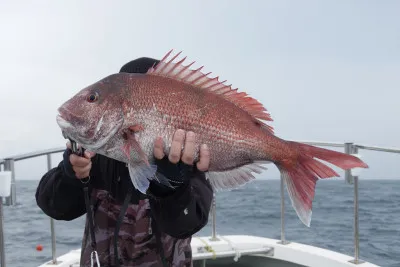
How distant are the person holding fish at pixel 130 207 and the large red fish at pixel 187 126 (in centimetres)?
15

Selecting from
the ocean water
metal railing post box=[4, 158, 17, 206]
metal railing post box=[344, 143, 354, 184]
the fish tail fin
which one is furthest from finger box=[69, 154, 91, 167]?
the ocean water

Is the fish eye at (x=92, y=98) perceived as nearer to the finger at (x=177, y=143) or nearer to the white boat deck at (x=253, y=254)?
the finger at (x=177, y=143)

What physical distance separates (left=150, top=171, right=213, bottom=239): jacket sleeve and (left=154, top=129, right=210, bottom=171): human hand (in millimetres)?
160

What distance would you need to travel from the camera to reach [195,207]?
1833 millimetres

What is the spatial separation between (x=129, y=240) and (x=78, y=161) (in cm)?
54

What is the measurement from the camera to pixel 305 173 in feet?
5.49

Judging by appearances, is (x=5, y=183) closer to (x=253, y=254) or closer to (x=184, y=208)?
(x=184, y=208)

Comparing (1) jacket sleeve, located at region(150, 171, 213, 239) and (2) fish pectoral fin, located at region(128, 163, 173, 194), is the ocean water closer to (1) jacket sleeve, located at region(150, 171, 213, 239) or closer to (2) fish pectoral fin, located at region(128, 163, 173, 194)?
(1) jacket sleeve, located at region(150, 171, 213, 239)

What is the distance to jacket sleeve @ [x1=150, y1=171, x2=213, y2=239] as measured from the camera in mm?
1793

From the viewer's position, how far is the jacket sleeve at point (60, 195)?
1.93 meters

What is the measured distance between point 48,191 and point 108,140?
0.61 metres

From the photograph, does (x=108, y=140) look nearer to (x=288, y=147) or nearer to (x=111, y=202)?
(x=111, y=202)

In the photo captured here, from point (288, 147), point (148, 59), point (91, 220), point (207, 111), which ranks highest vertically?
point (148, 59)

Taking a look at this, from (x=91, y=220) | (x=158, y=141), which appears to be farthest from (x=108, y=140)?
(x=91, y=220)
